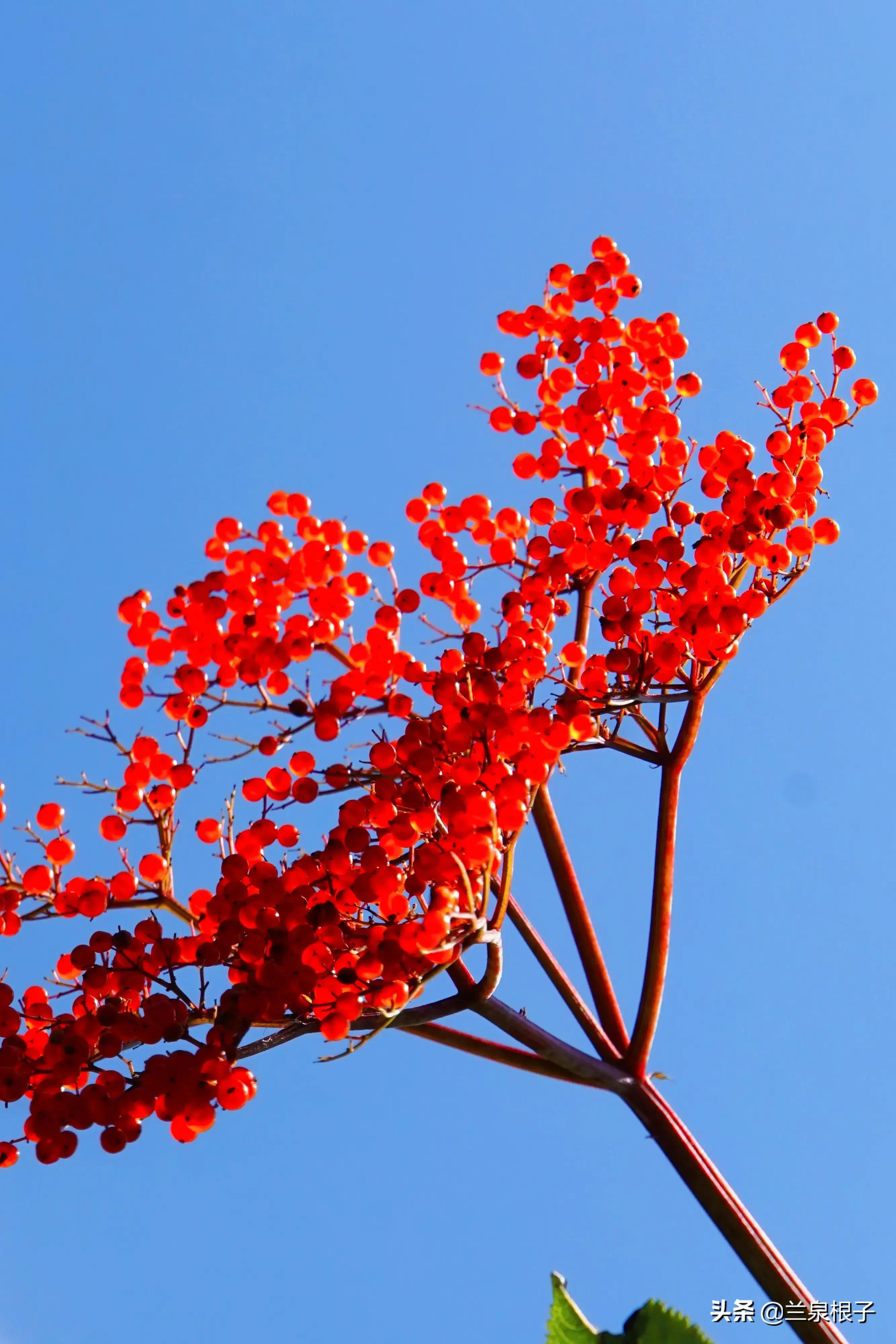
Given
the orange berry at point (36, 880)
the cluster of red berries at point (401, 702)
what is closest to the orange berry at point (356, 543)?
the cluster of red berries at point (401, 702)

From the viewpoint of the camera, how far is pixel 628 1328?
2043 mm

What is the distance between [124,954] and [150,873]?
0.20 metres

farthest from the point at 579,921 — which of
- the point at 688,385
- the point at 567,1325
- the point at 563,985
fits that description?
the point at 688,385

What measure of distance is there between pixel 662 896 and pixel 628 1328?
861 millimetres

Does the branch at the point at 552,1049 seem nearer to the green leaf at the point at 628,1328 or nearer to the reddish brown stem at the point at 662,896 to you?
the reddish brown stem at the point at 662,896

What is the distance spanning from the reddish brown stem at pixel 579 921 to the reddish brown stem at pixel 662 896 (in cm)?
6

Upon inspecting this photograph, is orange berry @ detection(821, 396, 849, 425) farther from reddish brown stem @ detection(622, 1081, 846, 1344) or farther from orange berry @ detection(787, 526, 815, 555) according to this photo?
reddish brown stem @ detection(622, 1081, 846, 1344)

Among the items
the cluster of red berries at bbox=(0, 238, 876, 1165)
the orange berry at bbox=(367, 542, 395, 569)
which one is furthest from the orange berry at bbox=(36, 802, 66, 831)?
the orange berry at bbox=(367, 542, 395, 569)

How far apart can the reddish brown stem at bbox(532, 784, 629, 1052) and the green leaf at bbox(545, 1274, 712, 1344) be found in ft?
1.90

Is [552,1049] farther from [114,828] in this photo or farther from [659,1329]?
[114,828]

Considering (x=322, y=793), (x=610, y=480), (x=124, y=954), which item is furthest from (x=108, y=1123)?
(x=610, y=480)

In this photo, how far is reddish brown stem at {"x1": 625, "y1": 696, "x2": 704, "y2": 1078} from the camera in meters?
2.50

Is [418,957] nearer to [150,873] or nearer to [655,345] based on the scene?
[150,873]

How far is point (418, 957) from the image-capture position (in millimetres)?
2168
